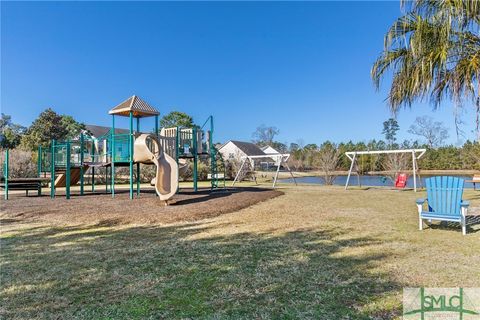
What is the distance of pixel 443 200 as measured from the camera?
21.4 ft

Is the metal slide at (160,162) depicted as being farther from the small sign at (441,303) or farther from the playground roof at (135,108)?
the small sign at (441,303)

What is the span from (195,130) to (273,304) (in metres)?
11.9

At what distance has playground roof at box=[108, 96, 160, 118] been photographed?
13.1 m

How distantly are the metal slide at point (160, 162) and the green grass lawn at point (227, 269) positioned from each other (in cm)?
302

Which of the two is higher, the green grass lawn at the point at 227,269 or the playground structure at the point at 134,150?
the playground structure at the point at 134,150

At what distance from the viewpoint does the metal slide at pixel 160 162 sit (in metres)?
10.0

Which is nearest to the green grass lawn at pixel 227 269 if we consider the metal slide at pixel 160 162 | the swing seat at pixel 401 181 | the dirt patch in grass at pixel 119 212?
the dirt patch in grass at pixel 119 212

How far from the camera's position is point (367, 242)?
215 inches

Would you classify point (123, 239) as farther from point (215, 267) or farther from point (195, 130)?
point (195, 130)

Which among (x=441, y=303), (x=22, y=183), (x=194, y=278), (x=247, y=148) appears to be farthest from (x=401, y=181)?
(x=247, y=148)

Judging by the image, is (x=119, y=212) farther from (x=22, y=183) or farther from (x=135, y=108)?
(x=22, y=183)

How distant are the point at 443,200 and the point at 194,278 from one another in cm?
532

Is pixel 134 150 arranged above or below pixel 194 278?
above

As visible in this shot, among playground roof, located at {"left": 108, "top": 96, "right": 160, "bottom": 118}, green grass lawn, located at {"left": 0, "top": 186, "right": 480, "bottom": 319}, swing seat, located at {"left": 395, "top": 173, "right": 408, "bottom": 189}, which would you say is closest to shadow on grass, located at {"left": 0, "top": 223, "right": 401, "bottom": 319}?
green grass lawn, located at {"left": 0, "top": 186, "right": 480, "bottom": 319}
